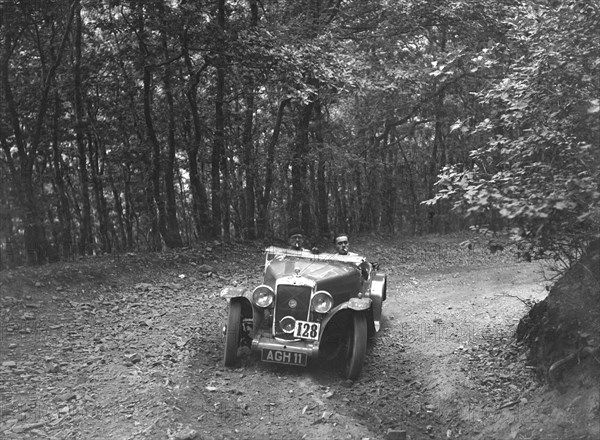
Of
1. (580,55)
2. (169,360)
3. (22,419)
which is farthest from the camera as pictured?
(169,360)

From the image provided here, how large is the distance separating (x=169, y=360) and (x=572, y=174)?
488 centimetres

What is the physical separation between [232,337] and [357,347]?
4.82ft

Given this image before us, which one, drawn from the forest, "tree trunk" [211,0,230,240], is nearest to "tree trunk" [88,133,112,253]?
the forest

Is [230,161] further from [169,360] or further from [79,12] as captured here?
[169,360]

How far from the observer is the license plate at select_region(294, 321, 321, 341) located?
5.98 m

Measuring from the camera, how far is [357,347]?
5867 mm

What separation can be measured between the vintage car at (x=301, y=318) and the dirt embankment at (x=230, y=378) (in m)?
0.28

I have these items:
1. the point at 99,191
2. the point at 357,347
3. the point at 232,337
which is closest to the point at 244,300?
the point at 232,337

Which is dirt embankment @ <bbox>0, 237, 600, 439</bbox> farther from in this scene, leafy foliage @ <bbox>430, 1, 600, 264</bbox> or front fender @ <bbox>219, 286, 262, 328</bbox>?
leafy foliage @ <bbox>430, 1, 600, 264</bbox>

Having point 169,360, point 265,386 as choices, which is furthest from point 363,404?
point 169,360

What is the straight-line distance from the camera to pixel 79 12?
12.6 metres

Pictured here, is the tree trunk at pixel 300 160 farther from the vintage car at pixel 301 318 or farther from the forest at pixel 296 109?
the vintage car at pixel 301 318

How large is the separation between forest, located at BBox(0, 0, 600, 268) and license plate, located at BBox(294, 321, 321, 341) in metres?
2.03

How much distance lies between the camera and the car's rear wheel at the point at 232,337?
20.0 feet
